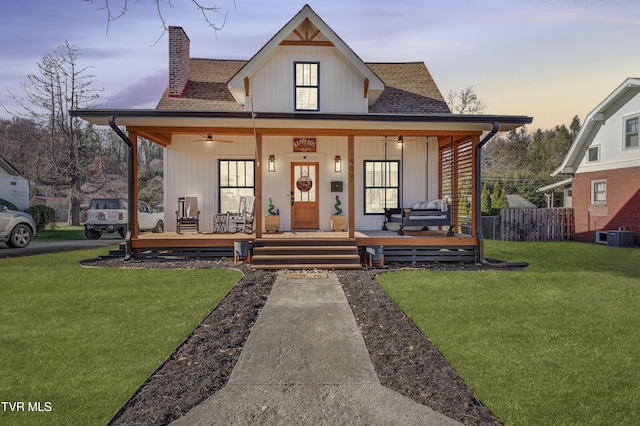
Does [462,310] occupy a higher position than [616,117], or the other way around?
[616,117]

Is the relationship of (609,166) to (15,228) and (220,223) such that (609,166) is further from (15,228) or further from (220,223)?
(15,228)

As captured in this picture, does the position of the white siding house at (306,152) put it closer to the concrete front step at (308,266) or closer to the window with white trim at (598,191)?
the concrete front step at (308,266)

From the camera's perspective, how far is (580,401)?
2965mm

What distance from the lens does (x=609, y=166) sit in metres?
16.2

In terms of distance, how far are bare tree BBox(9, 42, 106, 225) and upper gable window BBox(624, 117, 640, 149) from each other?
28.6 m

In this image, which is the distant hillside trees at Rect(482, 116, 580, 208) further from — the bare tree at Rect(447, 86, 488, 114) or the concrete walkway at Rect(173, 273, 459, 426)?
the concrete walkway at Rect(173, 273, 459, 426)

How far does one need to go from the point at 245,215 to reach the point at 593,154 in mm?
16150

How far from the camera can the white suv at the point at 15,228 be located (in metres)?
12.4

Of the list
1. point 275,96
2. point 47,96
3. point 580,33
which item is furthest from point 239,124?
point 47,96

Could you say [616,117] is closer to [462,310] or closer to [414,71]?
[414,71]

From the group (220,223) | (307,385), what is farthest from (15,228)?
(307,385)

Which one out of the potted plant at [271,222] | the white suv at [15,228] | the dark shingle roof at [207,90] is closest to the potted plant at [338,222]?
the potted plant at [271,222]

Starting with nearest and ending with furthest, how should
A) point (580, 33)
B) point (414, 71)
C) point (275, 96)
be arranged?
1. point (580, 33)
2. point (275, 96)
3. point (414, 71)

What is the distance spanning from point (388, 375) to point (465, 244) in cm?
723
